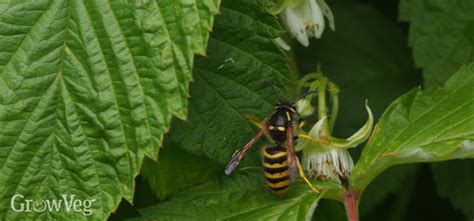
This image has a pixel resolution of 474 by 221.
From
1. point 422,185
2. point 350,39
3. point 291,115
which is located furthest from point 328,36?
point 291,115

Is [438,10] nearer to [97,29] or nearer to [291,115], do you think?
[291,115]

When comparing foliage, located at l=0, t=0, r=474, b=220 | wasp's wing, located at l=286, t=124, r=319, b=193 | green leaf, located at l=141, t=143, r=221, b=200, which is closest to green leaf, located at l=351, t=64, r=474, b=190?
foliage, located at l=0, t=0, r=474, b=220

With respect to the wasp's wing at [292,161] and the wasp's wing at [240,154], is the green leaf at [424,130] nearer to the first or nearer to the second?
the wasp's wing at [292,161]

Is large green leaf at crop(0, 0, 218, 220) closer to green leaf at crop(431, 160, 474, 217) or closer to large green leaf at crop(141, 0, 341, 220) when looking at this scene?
large green leaf at crop(141, 0, 341, 220)

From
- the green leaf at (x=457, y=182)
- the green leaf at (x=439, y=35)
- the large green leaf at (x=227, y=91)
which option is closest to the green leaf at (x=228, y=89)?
the large green leaf at (x=227, y=91)

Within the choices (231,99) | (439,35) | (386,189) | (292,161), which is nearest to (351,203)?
(292,161)

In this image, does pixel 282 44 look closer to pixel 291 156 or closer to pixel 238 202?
pixel 291 156

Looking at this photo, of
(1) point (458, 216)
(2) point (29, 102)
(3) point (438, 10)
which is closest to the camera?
(2) point (29, 102)
